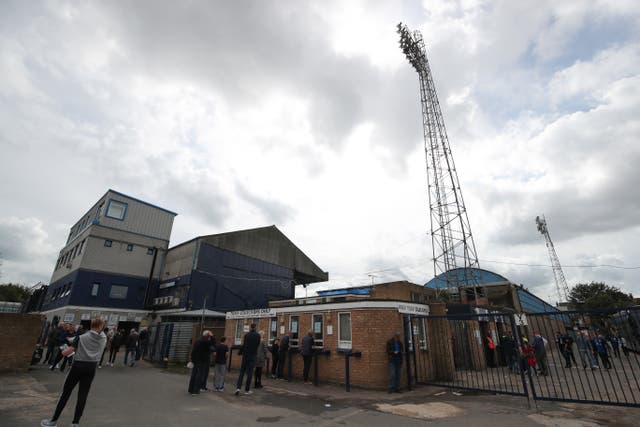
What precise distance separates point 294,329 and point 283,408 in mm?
5724

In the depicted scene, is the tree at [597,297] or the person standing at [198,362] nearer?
the person standing at [198,362]

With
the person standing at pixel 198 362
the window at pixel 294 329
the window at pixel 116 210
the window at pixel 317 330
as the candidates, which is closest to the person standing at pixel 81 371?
the person standing at pixel 198 362

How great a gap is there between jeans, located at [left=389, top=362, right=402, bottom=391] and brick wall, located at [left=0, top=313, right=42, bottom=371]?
12.4 meters

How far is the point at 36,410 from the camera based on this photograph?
6.56 meters

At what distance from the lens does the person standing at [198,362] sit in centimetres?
921

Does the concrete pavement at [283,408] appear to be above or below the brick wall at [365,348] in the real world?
below

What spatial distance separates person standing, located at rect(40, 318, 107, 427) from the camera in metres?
5.11

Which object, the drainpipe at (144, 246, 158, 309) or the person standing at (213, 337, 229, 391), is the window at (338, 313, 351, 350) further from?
the drainpipe at (144, 246, 158, 309)

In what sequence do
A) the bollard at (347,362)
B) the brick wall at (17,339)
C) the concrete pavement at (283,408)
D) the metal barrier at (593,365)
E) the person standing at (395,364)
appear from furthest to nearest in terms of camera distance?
the brick wall at (17,339)
the bollard at (347,362)
the person standing at (395,364)
the metal barrier at (593,365)
the concrete pavement at (283,408)

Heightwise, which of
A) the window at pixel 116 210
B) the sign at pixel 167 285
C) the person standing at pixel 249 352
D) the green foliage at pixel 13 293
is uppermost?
the window at pixel 116 210

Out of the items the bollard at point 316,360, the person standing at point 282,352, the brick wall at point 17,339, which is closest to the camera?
the brick wall at point 17,339

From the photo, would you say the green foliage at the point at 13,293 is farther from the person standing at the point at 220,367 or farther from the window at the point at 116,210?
the person standing at the point at 220,367

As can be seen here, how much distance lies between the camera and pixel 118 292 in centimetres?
2873

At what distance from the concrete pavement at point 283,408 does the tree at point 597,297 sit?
50884 mm
